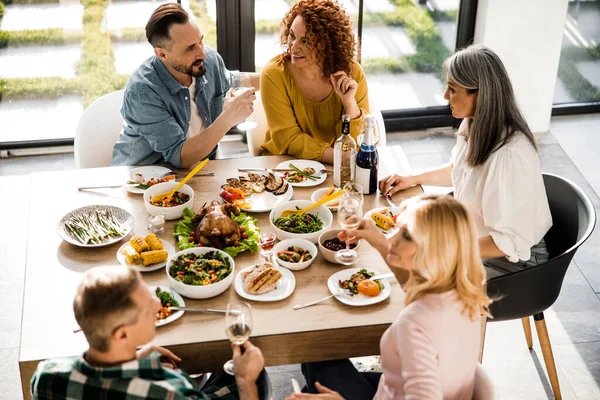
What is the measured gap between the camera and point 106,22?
4.32m

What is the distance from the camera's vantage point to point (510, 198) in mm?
2377

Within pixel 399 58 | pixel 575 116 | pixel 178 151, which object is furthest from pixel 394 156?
pixel 575 116

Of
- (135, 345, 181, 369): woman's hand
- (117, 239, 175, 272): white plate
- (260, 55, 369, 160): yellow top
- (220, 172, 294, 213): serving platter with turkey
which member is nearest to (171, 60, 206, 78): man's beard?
(260, 55, 369, 160): yellow top

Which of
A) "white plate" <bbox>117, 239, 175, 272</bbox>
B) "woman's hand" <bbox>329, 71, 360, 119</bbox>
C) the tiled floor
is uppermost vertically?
"woman's hand" <bbox>329, 71, 360, 119</bbox>

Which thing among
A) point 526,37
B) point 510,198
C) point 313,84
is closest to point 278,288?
point 510,198

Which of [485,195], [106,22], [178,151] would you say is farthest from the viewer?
[106,22]

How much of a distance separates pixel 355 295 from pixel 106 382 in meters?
0.78

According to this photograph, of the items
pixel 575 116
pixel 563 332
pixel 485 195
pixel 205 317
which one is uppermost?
pixel 485 195

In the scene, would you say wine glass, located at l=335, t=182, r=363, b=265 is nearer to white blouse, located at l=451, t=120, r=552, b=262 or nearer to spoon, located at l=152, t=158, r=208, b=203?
white blouse, located at l=451, t=120, r=552, b=262

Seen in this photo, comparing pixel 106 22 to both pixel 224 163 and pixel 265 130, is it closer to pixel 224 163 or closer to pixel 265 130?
pixel 265 130

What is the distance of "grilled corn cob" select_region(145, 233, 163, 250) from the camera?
7.52ft

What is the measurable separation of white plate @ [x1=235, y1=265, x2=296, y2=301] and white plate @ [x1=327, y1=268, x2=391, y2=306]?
0.39 feet

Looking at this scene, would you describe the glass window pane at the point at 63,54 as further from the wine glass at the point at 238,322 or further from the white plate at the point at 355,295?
the wine glass at the point at 238,322

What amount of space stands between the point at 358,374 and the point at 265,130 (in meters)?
1.47
